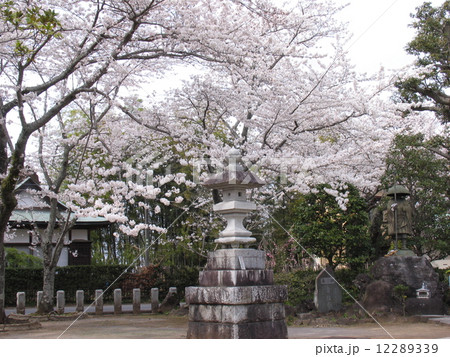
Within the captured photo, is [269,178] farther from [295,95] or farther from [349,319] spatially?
[349,319]

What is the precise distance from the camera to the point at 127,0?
873 centimetres

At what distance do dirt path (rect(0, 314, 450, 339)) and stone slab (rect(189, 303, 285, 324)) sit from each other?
1.57m

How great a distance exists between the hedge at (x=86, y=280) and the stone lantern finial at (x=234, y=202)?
11969 mm

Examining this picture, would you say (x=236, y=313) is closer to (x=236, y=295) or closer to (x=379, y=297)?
(x=236, y=295)

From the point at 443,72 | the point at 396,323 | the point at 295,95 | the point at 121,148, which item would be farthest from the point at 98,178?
the point at 443,72

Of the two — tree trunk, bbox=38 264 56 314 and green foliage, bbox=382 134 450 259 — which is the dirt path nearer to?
tree trunk, bbox=38 264 56 314

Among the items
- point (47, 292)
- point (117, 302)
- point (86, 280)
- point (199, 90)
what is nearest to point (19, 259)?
point (86, 280)

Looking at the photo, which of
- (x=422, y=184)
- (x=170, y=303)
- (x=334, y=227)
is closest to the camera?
(x=422, y=184)

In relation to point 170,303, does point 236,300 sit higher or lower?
higher

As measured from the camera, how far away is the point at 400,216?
13.6 m

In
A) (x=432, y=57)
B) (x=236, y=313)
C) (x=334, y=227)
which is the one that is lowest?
(x=236, y=313)

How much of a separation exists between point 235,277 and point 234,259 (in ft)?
0.98

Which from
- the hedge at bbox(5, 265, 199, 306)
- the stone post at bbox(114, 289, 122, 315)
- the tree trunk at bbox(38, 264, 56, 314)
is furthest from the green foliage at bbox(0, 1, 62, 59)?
the hedge at bbox(5, 265, 199, 306)

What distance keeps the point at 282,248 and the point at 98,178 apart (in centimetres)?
688
